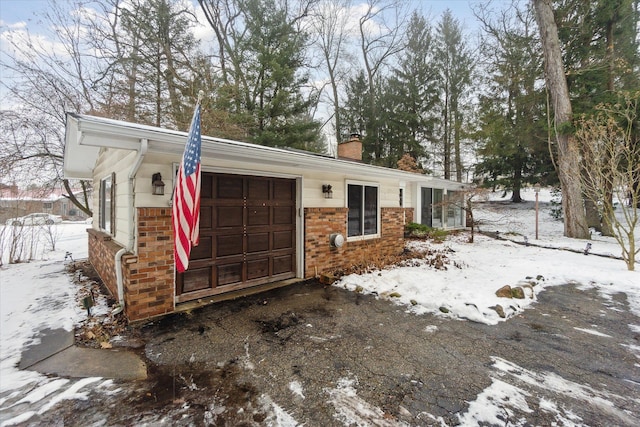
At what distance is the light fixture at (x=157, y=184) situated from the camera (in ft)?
12.0

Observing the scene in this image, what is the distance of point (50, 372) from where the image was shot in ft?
8.20

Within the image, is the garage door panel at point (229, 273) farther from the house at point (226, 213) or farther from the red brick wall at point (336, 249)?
the red brick wall at point (336, 249)

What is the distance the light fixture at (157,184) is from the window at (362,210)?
152 inches

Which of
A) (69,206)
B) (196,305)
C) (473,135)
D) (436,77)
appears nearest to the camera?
(196,305)

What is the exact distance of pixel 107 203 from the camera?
550 cm

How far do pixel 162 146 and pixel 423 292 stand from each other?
4.49 meters

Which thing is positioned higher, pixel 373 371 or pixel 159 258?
pixel 159 258

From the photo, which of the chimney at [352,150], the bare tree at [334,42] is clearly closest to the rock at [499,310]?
the chimney at [352,150]

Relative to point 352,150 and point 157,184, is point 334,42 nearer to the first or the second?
point 352,150

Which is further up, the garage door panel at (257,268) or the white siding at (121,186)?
the white siding at (121,186)

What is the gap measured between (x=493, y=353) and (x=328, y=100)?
1832cm

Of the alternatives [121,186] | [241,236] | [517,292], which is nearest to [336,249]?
[241,236]

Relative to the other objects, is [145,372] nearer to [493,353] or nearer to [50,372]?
[50,372]

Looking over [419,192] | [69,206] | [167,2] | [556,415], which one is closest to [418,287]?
[556,415]
